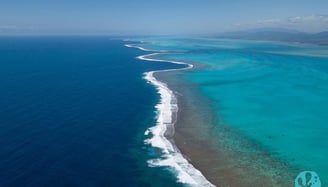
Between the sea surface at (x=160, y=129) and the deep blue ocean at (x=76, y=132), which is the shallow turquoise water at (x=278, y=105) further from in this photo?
the deep blue ocean at (x=76, y=132)

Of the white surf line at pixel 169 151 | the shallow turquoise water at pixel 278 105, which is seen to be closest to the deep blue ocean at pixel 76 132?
the white surf line at pixel 169 151

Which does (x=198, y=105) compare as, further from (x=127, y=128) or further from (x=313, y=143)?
(x=313, y=143)

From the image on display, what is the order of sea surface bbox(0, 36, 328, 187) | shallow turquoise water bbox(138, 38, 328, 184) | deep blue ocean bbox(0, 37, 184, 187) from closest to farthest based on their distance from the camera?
deep blue ocean bbox(0, 37, 184, 187), sea surface bbox(0, 36, 328, 187), shallow turquoise water bbox(138, 38, 328, 184)

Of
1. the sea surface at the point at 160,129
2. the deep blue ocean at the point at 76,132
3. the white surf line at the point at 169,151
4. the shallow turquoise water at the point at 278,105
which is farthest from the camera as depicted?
the shallow turquoise water at the point at 278,105

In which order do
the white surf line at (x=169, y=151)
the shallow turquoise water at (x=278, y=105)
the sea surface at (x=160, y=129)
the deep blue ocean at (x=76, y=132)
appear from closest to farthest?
1. the white surf line at (x=169, y=151)
2. the deep blue ocean at (x=76, y=132)
3. the sea surface at (x=160, y=129)
4. the shallow turquoise water at (x=278, y=105)

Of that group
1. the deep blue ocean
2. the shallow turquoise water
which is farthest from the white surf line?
the shallow turquoise water

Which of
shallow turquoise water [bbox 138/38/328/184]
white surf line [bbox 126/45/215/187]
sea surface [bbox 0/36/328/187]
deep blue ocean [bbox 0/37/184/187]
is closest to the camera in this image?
white surf line [bbox 126/45/215/187]

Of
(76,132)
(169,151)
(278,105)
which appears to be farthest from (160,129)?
(278,105)

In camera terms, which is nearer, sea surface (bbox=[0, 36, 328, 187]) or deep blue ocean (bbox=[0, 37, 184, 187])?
deep blue ocean (bbox=[0, 37, 184, 187])

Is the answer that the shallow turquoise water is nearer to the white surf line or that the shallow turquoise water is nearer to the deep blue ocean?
the white surf line
